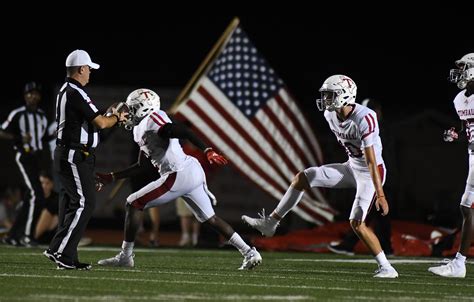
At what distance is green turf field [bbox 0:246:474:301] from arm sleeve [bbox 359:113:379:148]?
3.43 ft

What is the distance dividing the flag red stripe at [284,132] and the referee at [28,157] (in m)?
2.92

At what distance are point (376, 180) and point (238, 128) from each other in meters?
6.02

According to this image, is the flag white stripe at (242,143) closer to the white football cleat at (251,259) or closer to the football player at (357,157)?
the football player at (357,157)

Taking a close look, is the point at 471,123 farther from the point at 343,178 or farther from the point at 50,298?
the point at 50,298

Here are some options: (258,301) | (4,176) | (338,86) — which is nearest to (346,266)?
(338,86)

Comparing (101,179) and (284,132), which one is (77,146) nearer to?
(101,179)

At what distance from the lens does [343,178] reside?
983 centimetres

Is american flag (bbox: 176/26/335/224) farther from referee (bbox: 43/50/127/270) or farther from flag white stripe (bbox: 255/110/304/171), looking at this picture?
referee (bbox: 43/50/127/270)

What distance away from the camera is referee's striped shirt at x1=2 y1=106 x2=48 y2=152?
13945 millimetres

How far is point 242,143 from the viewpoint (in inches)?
591

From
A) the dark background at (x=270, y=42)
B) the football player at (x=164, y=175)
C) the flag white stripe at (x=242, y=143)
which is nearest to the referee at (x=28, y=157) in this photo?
the flag white stripe at (x=242, y=143)

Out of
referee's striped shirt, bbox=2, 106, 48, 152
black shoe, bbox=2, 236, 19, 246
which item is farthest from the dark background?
black shoe, bbox=2, 236, 19, 246

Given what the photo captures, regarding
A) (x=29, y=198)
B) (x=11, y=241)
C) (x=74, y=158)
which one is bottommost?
(x=11, y=241)

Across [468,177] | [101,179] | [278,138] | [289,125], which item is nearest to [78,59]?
[101,179]
